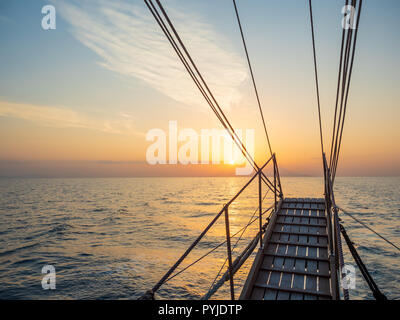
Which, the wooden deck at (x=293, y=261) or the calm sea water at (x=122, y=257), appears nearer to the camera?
A: the wooden deck at (x=293, y=261)

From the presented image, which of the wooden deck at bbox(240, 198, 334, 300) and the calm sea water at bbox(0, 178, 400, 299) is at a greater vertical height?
the wooden deck at bbox(240, 198, 334, 300)

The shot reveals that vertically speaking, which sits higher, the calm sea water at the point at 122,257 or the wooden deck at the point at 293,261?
the wooden deck at the point at 293,261

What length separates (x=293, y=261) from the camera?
18.3ft

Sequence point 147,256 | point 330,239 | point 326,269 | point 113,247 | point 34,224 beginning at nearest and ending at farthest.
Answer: point 326,269 < point 330,239 < point 147,256 < point 113,247 < point 34,224

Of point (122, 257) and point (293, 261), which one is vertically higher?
point (293, 261)

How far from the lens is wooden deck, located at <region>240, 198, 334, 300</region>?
4699mm

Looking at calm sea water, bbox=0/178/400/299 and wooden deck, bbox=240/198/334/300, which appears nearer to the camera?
wooden deck, bbox=240/198/334/300

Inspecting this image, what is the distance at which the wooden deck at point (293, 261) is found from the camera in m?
4.70

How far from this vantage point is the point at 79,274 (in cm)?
1266

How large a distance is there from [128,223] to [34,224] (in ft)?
32.2
